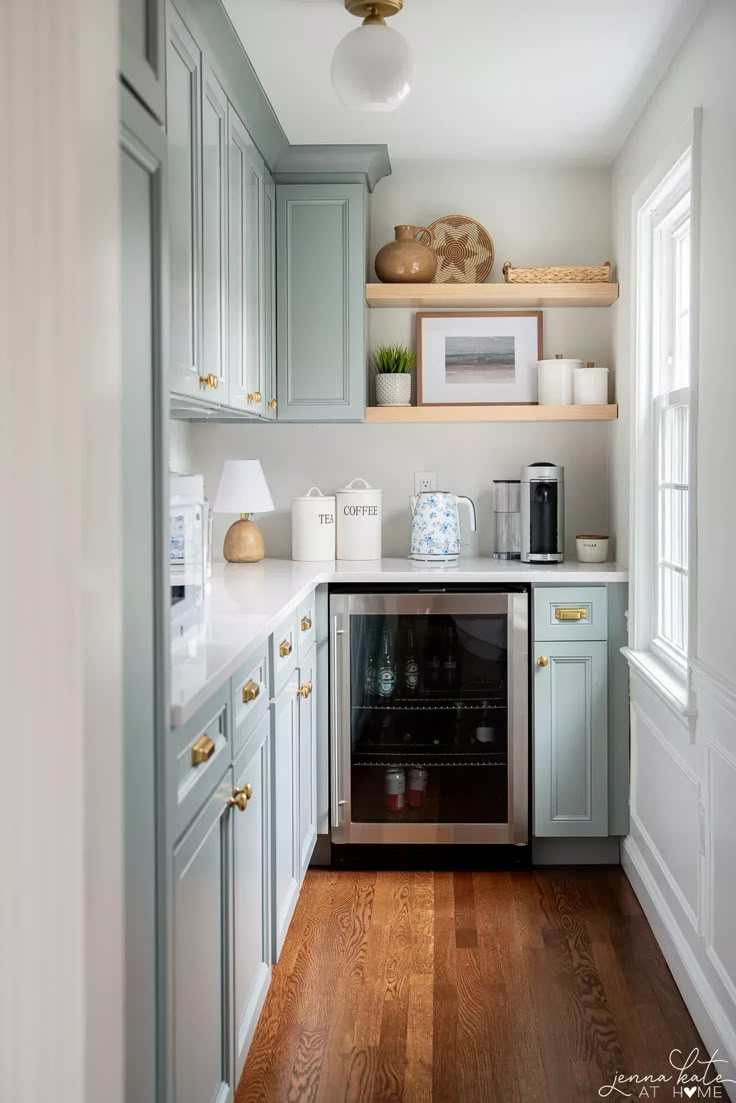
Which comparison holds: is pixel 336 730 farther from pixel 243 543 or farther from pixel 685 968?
pixel 685 968

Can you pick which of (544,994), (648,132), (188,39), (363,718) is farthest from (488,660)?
(188,39)

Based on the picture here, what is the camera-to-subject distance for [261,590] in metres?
2.87

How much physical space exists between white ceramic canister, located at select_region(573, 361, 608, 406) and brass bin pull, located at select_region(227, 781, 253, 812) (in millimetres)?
2138

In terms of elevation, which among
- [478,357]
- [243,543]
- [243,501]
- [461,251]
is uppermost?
[461,251]

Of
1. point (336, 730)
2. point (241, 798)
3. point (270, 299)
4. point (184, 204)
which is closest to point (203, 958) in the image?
point (241, 798)

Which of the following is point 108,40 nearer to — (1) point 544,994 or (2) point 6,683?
(2) point 6,683

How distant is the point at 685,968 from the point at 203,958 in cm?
139

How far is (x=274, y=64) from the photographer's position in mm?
2725

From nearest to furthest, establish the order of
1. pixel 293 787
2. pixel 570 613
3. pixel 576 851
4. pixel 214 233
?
pixel 214 233 → pixel 293 787 → pixel 570 613 → pixel 576 851

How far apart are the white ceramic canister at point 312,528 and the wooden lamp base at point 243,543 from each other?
0.14m

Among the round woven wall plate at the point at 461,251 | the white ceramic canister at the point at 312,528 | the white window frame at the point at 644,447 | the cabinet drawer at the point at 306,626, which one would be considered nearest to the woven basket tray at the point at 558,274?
the round woven wall plate at the point at 461,251

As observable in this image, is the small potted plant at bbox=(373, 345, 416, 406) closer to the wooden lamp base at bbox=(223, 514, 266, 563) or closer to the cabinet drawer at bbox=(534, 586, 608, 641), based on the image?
the wooden lamp base at bbox=(223, 514, 266, 563)

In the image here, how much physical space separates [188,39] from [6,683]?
1.77 metres

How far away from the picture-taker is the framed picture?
3.74 metres
